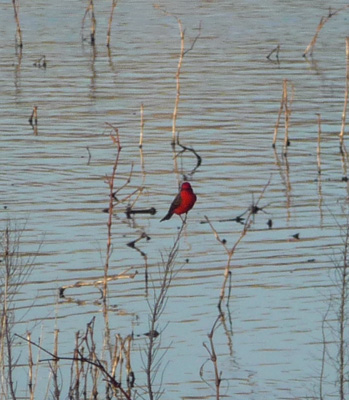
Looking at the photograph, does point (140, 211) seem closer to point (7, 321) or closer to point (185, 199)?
point (185, 199)

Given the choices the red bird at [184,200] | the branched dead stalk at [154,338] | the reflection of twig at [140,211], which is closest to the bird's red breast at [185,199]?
the red bird at [184,200]

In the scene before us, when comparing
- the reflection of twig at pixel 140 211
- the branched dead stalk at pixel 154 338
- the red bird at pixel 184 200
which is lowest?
the branched dead stalk at pixel 154 338

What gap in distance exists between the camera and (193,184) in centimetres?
1656

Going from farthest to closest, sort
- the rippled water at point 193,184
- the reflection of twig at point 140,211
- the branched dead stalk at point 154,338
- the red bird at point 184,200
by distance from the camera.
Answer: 1. the reflection of twig at point 140,211
2. the red bird at point 184,200
3. the rippled water at point 193,184
4. the branched dead stalk at point 154,338

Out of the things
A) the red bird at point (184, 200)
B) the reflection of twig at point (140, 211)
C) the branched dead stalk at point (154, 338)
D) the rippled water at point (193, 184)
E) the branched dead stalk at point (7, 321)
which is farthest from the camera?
the reflection of twig at point (140, 211)

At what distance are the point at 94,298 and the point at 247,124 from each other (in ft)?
34.0

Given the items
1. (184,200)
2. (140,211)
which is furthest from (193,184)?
(184,200)

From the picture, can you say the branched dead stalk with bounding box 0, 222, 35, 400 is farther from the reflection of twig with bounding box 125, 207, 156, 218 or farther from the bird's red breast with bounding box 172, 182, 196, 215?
the reflection of twig with bounding box 125, 207, 156, 218

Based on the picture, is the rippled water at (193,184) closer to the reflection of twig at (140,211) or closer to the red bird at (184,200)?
the reflection of twig at (140,211)

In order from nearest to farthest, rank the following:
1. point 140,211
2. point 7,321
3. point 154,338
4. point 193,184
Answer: point 7,321
point 154,338
point 140,211
point 193,184

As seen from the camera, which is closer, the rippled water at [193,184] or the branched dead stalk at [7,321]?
the branched dead stalk at [7,321]

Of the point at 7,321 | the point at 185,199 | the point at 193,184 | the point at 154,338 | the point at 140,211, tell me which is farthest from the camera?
the point at 193,184

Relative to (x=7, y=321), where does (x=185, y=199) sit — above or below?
above

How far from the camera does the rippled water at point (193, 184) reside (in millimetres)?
10188
